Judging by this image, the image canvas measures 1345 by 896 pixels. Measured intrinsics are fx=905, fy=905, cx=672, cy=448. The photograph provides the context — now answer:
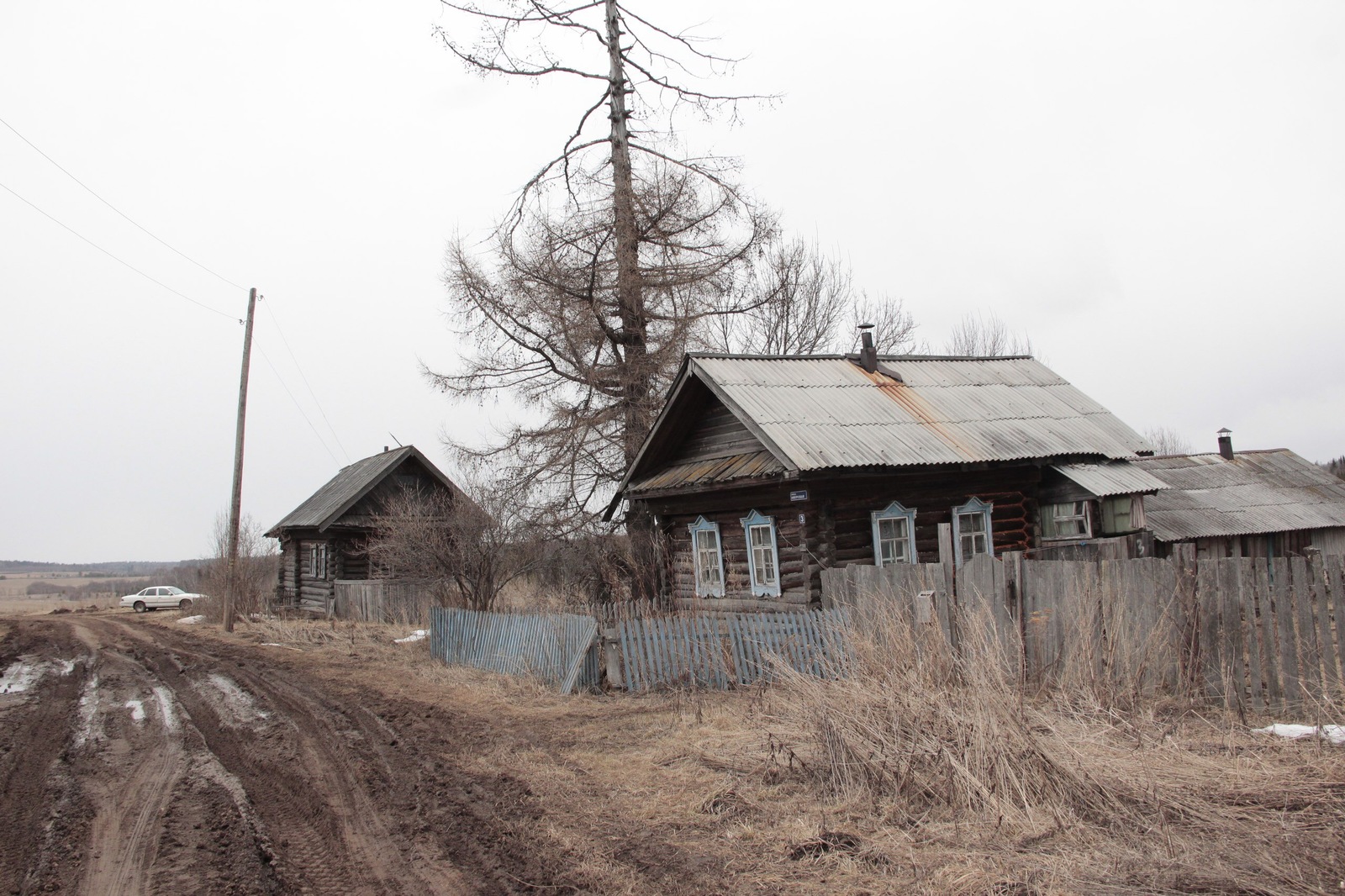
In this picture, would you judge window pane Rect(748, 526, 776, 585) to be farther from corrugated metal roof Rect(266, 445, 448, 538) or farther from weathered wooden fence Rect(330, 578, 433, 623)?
corrugated metal roof Rect(266, 445, 448, 538)

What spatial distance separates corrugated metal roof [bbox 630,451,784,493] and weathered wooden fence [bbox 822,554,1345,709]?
530 cm

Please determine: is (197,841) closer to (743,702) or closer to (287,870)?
(287,870)

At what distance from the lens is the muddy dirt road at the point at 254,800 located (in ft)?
17.0

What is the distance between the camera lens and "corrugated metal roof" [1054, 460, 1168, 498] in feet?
47.4

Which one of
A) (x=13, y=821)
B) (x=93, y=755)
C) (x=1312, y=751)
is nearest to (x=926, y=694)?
(x=1312, y=751)

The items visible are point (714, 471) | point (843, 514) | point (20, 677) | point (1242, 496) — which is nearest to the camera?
point (843, 514)

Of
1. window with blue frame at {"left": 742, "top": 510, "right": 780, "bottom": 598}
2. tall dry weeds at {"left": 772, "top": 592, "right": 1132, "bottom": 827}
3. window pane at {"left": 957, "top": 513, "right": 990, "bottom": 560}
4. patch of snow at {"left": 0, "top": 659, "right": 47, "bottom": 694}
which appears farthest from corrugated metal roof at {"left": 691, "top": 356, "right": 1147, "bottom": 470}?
patch of snow at {"left": 0, "top": 659, "right": 47, "bottom": 694}

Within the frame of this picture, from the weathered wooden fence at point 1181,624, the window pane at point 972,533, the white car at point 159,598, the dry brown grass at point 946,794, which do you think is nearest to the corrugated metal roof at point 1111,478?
the window pane at point 972,533

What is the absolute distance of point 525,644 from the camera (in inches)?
512

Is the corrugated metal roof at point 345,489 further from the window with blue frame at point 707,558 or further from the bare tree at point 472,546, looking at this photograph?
the window with blue frame at point 707,558

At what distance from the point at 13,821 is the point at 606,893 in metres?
4.46

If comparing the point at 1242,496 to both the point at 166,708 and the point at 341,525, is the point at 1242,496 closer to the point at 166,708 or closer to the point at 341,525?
the point at 166,708

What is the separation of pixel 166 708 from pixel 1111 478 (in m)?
14.3

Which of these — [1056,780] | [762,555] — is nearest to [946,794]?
[1056,780]
